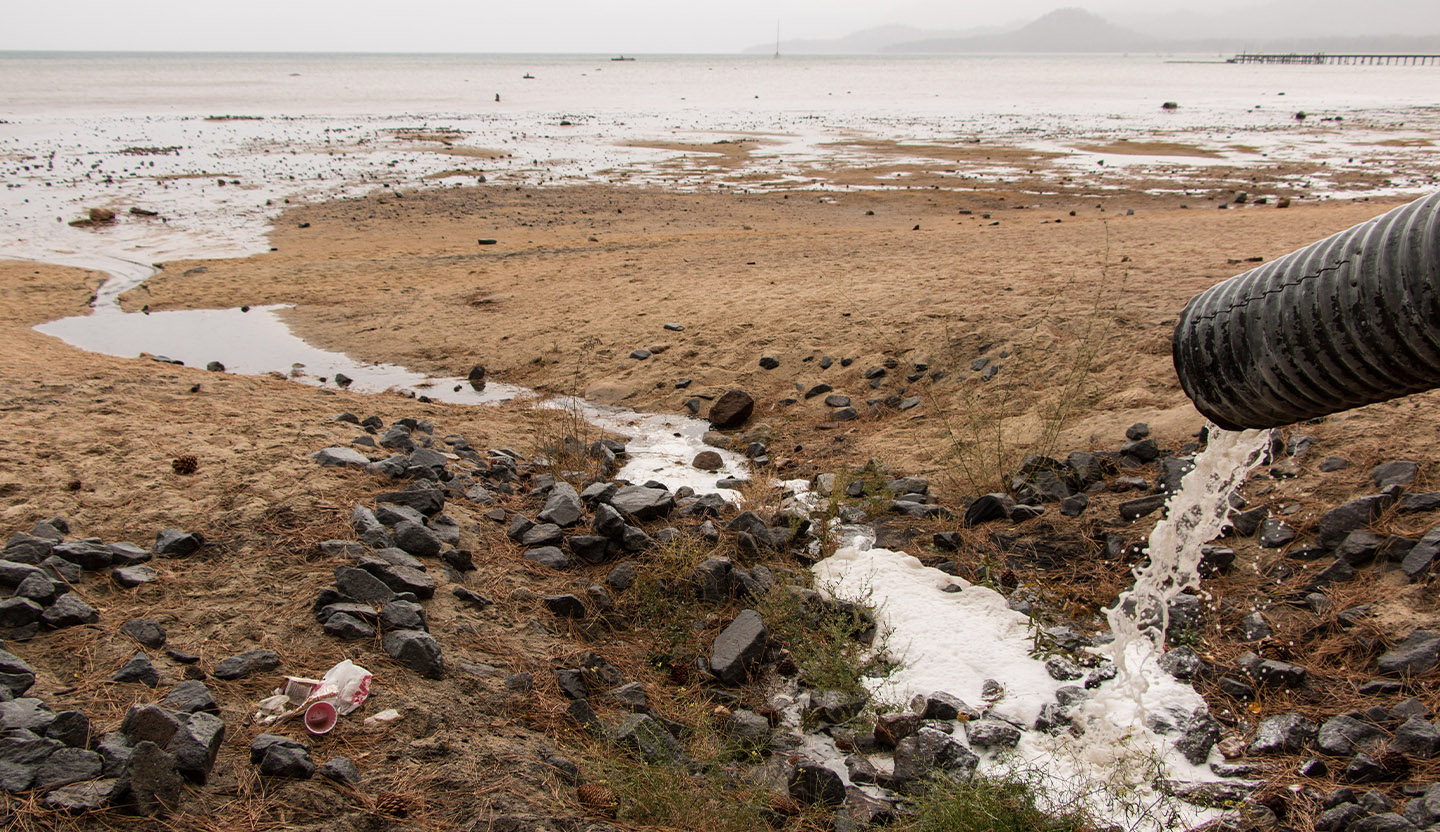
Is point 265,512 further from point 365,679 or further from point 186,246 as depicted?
point 186,246

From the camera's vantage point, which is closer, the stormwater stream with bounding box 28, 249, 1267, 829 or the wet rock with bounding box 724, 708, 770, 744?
the stormwater stream with bounding box 28, 249, 1267, 829

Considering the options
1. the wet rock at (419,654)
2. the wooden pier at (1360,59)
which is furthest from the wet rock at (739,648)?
the wooden pier at (1360,59)

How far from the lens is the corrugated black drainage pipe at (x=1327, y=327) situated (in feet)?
7.46

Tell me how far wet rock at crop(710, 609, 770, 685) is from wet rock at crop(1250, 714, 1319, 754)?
1867 mm

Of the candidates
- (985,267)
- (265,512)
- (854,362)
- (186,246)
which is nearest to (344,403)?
(265,512)

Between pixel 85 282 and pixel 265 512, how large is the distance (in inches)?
384

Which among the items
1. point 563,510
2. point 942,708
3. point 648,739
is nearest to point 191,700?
point 648,739

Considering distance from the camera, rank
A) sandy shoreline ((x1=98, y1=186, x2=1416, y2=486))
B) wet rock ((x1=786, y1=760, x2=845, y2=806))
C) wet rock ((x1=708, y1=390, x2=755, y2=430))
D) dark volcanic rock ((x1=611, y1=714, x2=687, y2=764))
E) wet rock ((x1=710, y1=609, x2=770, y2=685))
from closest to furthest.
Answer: wet rock ((x1=786, y1=760, x2=845, y2=806))
dark volcanic rock ((x1=611, y1=714, x2=687, y2=764))
wet rock ((x1=710, y1=609, x2=770, y2=685))
sandy shoreline ((x1=98, y1=186, x2=1416, y2=486))
wet rock ((x1=708, y1=390, x2=755, y2=430))

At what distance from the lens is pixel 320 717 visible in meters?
3.00

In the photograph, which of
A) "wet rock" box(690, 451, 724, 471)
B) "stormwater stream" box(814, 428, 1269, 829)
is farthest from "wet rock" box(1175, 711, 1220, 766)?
"wet rock" box(690, 451, 724, 471)

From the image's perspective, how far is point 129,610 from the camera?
3527 mm

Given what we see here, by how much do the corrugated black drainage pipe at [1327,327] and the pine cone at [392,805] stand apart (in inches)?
109

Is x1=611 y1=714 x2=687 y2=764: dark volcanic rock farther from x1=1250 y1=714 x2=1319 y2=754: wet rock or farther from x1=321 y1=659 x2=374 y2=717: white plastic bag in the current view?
x1=1250 y1=714 x2=1319 y2=754: wet rock

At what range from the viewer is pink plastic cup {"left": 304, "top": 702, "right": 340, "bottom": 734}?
9.74 feet
